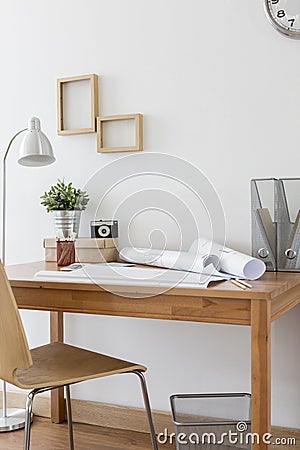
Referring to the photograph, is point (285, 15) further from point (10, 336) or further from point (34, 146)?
point (10, 336)

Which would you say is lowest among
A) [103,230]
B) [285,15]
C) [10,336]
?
[10,336]

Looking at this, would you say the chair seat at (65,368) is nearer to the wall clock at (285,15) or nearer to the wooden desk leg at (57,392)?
the wooden desk leg at (57,392)

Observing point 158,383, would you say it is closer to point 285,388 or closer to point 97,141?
point 285,388

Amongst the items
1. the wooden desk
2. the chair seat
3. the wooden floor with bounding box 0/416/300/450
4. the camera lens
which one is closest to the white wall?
the wooden floor with bounding box 0/416/300/450

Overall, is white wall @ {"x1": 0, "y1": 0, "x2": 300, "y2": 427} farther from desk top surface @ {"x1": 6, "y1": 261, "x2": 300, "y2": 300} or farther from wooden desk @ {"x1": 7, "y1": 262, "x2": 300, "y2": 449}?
wooden desk @ {"x1": 7, "y1": 262, "x2": 300, "y2": 449}

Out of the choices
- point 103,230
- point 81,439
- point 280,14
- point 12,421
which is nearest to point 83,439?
point 81,439

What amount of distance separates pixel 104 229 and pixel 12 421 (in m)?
0.98

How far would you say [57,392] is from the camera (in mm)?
2951

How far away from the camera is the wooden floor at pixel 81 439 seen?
268 cm

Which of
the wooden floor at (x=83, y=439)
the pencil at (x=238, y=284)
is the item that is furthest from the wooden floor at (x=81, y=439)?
the pencil at (x=238, y=284)

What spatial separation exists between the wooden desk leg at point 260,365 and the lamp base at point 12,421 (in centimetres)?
135

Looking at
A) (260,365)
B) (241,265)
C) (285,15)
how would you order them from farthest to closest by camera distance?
(285,15) → (241,265) → (260,365)

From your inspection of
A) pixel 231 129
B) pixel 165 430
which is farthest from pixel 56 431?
pixel 231 129

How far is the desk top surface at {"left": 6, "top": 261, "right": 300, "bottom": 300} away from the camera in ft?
6.24
